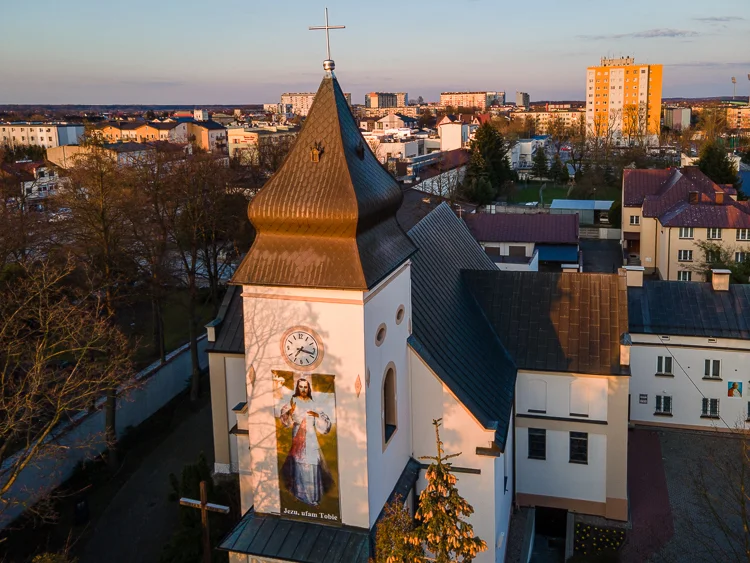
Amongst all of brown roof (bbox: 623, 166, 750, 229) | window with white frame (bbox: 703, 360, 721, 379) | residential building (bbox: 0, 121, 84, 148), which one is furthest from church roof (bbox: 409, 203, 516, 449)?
residential building (bbox: 0, 121, 84, 148)

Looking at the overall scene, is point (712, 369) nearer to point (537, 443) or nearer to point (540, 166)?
point (537, 443)

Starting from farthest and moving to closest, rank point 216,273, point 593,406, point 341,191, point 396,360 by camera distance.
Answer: point 216,273 < point 593,406 < point 396,360 < point 341,191

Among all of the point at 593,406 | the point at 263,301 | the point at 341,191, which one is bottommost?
the point at 593,406

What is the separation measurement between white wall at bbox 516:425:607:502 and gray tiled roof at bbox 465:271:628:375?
2138mm

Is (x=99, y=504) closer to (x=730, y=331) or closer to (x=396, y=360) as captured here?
(x=396, y=360)

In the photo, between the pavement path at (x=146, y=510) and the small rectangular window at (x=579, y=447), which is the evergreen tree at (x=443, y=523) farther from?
the pavement path at (x=146, y=510)

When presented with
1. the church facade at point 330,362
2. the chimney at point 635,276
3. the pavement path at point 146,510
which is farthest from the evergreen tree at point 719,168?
the church facade at point 330,362

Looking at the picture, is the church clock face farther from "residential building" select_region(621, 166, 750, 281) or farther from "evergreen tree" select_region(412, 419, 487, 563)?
"residential building" select_region(621, 166, 750, 281)

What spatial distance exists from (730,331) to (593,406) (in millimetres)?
8113

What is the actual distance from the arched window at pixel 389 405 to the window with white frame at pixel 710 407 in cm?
1530

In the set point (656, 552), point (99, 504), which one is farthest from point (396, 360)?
point (99, 504)

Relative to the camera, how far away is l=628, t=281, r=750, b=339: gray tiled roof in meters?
25.8

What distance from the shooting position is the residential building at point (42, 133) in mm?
131500

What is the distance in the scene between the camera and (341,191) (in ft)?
44.2
